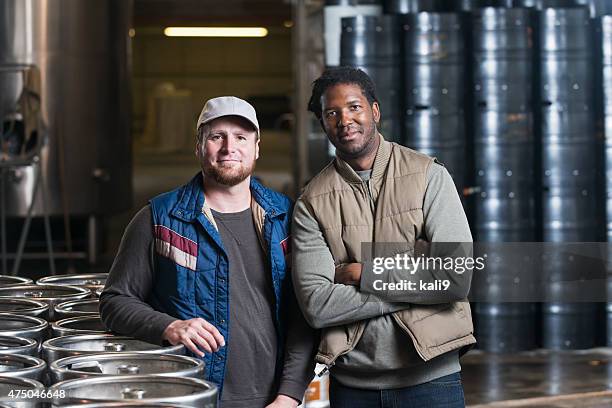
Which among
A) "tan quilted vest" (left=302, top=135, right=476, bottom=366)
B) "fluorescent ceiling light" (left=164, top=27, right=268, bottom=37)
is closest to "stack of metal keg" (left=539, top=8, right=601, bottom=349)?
"tan quilted vest" (left=302, top=135, right=476, bottom=366)

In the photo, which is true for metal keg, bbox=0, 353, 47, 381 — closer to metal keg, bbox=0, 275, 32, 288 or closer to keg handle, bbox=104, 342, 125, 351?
keg handle, bbox=104, 342, 125, 351

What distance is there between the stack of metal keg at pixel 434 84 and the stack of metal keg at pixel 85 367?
4.82 meters

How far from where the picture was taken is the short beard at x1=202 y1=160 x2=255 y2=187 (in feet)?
9.72

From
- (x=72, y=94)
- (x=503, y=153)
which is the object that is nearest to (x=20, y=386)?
(x=503, y=153)

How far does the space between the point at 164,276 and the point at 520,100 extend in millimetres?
5230

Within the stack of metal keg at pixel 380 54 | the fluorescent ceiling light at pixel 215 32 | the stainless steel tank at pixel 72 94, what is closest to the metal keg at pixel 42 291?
the stack of metal keg at pixel 380 54

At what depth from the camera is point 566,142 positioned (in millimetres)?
7832

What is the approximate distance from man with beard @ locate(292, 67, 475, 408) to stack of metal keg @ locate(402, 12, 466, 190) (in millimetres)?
4810

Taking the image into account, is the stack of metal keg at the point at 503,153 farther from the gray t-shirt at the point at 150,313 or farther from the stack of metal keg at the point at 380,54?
the gray t-shirt at the point at 150,313

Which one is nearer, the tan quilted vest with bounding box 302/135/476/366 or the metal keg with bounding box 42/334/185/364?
the metal keg with bounding box 42/334/185/364

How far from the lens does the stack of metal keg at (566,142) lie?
Answer: 7746 mm

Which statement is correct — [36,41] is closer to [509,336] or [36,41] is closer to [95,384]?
[509,336]

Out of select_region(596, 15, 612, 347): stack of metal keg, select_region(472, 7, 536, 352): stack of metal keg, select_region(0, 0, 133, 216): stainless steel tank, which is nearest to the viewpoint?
select_region(596, 15, 612, 347): stack of metal keg

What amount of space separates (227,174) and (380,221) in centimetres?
41
